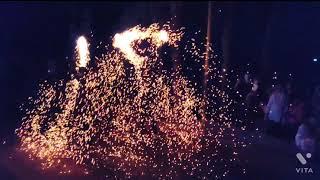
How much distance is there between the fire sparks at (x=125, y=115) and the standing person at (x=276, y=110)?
0.48ft

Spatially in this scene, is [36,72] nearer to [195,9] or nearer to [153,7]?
[153,7]

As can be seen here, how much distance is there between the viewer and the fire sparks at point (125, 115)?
145 cm

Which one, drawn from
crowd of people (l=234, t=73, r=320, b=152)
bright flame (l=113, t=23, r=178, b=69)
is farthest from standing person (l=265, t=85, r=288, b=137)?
bright flame (l=113, t=23, r=178, b=69)

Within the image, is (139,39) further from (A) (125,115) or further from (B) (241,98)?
(B) (241,98)

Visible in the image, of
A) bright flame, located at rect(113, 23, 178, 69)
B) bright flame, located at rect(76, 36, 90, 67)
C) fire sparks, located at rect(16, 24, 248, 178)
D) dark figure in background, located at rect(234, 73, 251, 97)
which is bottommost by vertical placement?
fire sparks, located at rect(16, 24, 248, 178)

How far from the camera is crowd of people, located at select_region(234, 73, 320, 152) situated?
1.50 m

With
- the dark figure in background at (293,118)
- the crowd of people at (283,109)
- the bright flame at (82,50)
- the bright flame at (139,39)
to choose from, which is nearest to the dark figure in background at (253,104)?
the crowd of people at (283,109)

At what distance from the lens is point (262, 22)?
1.46 meters

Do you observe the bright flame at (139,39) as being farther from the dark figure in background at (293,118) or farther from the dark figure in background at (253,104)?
the dark figure in background at (293,118)

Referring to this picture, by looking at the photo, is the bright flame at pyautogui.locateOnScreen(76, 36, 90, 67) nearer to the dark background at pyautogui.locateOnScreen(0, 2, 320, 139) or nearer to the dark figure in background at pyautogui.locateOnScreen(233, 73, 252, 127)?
the dark background at pyautogui.locateOnScreen(0, 2, 320, 139)

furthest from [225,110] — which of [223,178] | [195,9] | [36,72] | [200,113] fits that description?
[36,72]

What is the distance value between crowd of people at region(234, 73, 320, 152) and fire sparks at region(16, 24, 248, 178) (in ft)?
0.26

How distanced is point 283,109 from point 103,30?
0.68 m

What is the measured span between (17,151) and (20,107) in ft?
0.50
